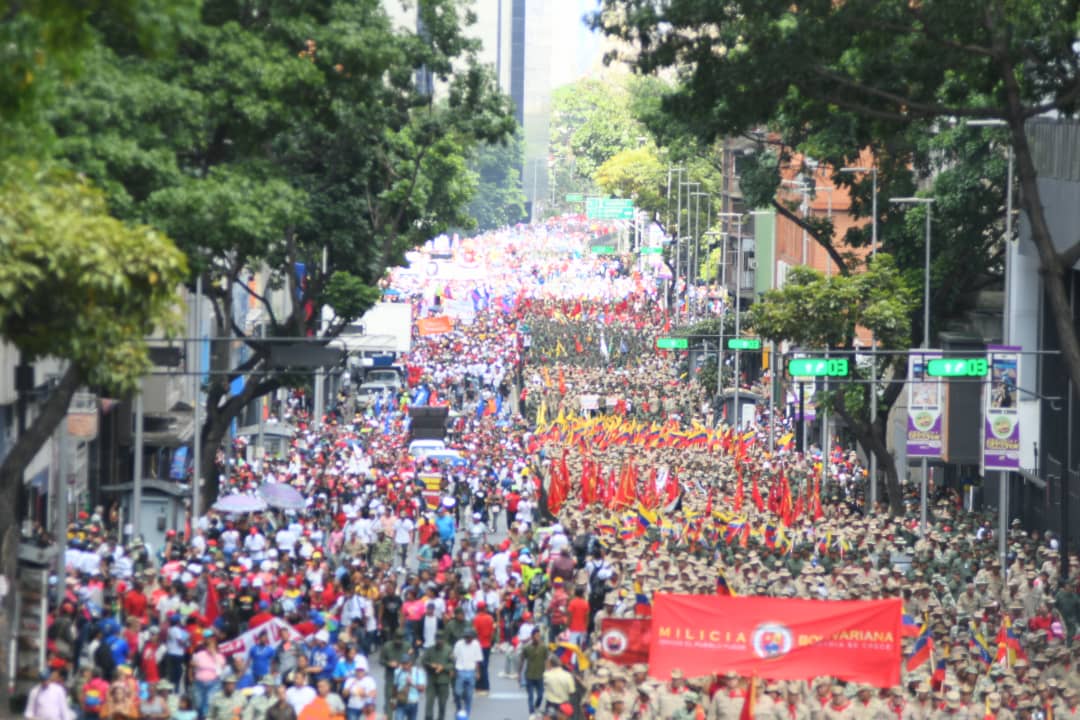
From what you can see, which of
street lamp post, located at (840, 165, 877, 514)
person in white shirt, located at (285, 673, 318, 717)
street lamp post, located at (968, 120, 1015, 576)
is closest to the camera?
person in white shirt, located at (285, 673, 318, 717)

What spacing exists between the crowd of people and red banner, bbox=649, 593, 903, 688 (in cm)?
21

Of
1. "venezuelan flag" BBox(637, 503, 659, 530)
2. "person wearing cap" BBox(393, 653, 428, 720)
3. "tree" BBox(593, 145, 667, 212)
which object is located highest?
"tree" BBox(593, 145, 667, 212)

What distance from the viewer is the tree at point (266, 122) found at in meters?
21.3

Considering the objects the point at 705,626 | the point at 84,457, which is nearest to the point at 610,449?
the point at 84,457

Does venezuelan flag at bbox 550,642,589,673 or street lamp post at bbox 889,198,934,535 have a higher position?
street lamp post at bbox 889,198,934,535

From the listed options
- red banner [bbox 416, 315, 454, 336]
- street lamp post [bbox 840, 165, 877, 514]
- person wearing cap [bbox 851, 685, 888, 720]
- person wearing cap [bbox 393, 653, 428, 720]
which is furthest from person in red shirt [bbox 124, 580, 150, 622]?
red banner [bbox 416, 315, 454, 336]

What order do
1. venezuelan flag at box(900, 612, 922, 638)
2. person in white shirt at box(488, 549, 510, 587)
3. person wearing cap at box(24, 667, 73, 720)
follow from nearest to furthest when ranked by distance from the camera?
person wearing cap at box(24, 667, 73, 720) < venezuelan flag at box(900, 612, 922, 638) < person in white shirt at box(488, 549, 510, 587)

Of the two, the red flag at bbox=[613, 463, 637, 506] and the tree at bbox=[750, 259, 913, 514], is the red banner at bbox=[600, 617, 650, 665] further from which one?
the tree at bbox=[750, 259, 913, 514]

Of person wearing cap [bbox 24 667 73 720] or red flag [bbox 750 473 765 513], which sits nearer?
person wearing cap [bbox 24 667 73 720]

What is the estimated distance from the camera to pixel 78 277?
16375 millimetres

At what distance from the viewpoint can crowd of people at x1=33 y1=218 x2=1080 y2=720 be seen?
61.5 feet

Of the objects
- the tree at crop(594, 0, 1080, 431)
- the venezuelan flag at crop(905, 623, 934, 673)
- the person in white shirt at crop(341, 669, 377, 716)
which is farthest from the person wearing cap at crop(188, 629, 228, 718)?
the tree at crop(594, 0, 1080, 431)

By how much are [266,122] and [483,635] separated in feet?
20.3

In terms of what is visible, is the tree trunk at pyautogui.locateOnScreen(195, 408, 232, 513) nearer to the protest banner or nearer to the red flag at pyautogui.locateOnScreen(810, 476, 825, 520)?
the red flag at pyautogui.locateOnScreen(810, 476, 825, 520)
